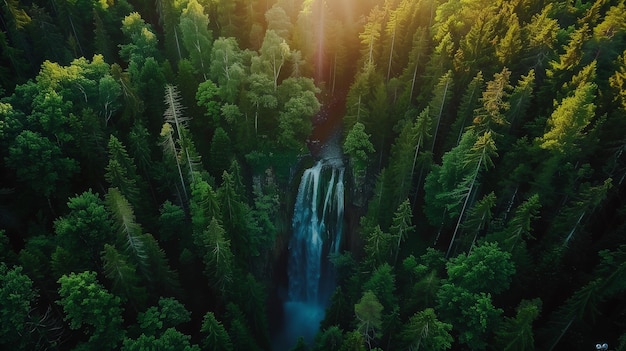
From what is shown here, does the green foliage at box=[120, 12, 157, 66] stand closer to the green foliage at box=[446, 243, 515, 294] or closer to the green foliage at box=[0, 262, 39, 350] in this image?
the green foliage at box=[0, 262, 39, 350]

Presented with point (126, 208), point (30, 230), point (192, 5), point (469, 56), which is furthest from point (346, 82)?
point (30, 230)

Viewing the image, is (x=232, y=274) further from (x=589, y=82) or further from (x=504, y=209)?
(x=589, y=82)

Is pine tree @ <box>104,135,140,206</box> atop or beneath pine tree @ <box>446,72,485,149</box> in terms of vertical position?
beneath

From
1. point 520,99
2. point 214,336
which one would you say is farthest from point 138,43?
point 520,99

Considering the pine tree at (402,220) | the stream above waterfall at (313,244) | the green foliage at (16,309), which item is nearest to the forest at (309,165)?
the green foliage at (16,309)

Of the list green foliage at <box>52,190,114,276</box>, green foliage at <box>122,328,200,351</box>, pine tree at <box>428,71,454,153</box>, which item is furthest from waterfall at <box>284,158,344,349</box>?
green foliage at <box>52,190,114,276</box>
